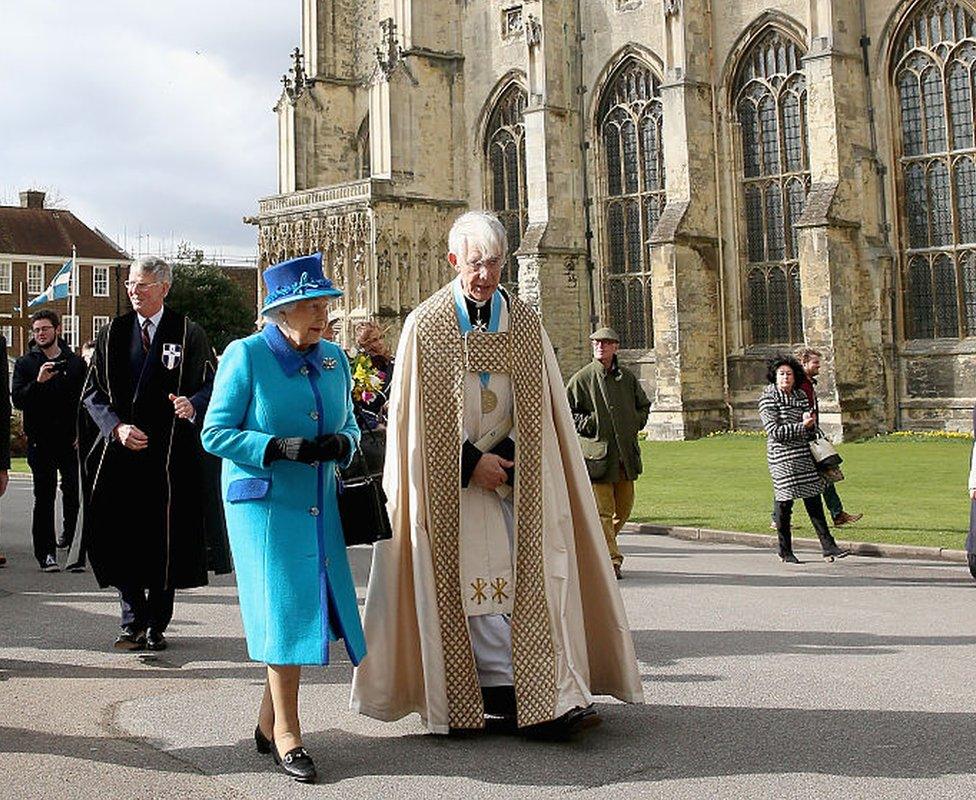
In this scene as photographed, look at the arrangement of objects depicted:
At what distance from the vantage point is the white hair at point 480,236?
5.33 metres

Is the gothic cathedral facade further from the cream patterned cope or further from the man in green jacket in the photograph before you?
the cream patterned cope

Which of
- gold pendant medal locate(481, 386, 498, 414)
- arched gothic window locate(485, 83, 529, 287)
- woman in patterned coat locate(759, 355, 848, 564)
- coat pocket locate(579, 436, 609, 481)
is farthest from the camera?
arched gothic window locate(485, 83, 529, 287)

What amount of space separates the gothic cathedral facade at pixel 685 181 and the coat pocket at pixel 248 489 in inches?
937

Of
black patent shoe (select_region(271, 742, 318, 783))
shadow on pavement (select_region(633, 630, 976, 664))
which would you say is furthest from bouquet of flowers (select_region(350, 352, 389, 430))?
black patent shoe (select_region(271, 742, 318, 783))

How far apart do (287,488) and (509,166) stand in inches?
1296

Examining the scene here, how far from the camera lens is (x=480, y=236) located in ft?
17.5

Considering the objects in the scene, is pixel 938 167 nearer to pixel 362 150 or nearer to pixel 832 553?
pixel 362 150

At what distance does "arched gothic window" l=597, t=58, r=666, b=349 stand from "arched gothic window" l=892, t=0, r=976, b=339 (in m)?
6.98

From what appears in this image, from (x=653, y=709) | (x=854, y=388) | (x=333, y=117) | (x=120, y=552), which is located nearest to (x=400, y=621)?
(x=653, y=709)

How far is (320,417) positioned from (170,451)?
259 cm

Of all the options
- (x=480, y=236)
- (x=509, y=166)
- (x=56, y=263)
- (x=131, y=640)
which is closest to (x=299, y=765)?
(x=480, y=236)

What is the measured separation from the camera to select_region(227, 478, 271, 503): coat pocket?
15.9ft

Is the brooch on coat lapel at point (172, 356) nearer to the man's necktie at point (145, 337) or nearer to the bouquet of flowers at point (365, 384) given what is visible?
the man's necktie at point (145, 337)

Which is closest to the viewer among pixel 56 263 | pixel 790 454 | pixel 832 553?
pixel 832 553
